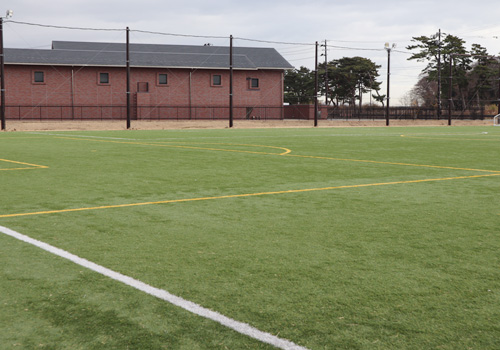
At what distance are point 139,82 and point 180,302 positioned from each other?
54.7 meters

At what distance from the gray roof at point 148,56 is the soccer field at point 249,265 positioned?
48.0 meters

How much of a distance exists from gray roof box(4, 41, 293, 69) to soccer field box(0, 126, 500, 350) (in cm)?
4803

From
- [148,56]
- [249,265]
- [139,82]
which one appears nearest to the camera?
[249,265]

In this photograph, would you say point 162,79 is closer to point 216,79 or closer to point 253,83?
point 216,79

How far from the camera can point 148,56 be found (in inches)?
2298

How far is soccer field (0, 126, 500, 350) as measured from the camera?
333 cm

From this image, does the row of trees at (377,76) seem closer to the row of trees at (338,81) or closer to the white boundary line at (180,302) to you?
the row of trees at (338,81)

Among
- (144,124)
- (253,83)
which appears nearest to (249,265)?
(144,124)

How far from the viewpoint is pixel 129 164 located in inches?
521

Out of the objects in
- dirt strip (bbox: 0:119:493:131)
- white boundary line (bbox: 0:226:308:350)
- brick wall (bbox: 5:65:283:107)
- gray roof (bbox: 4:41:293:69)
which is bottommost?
white boundary line (bbox: 0:226:308:350)

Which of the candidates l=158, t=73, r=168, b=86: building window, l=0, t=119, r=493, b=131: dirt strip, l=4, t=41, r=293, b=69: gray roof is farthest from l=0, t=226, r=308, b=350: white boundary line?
l=158, t=73, r=168, b=86: building window

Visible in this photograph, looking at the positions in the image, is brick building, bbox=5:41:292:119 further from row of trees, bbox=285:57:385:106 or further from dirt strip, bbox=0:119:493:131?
row of trees, bbox=285:57:385:106


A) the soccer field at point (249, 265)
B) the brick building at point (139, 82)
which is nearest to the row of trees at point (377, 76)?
the brick building at point (139, 82)

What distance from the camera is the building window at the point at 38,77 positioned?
54.2 meters
